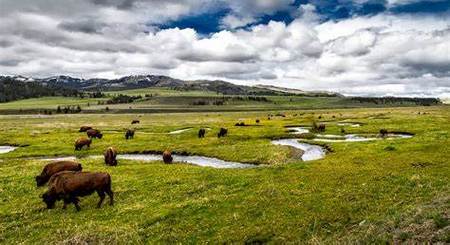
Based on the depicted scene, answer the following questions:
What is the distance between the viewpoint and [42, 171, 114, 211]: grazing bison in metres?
25.5

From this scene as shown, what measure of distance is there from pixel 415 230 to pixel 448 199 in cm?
438

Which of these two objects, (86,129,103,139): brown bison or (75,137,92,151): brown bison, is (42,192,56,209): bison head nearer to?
(75,137,92,151): brown bison

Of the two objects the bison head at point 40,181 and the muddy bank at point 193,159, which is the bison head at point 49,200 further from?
the muddy bank at point 193,159

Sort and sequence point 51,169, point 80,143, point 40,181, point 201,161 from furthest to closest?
point 80,143, point 201,161, point 51,169, point 40,181

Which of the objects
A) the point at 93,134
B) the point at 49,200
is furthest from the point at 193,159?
the point at 93,134

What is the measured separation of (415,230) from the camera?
14.9 meters

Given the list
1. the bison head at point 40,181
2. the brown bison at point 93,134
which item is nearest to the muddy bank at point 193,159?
the bison head at point 40,181

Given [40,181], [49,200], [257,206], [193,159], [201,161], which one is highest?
[257,206]

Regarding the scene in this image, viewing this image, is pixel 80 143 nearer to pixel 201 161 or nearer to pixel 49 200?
pixel 201 161

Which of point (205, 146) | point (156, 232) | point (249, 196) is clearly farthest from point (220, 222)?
point (205, 146)

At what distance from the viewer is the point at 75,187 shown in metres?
25.4

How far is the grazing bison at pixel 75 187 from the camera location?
83.6 feet

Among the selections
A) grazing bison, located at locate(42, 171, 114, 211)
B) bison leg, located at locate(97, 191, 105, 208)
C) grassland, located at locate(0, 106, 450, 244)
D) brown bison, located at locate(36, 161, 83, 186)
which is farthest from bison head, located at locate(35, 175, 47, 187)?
bison leg, located at locate(97, 191, 105, 208)

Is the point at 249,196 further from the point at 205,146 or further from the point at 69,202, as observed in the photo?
the point at 205,146
